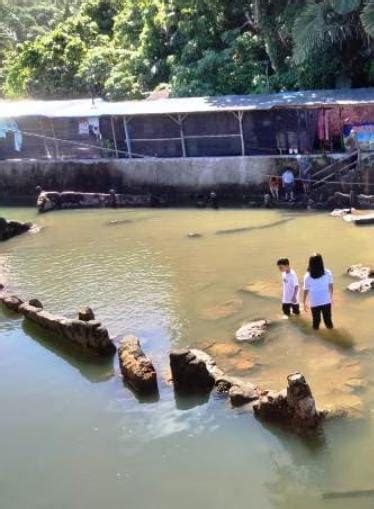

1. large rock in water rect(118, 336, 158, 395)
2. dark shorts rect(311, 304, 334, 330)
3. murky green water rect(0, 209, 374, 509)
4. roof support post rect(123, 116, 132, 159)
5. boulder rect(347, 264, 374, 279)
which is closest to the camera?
murky green water rect(0, 209, 374, 509)

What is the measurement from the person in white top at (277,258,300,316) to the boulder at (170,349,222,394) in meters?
2.63

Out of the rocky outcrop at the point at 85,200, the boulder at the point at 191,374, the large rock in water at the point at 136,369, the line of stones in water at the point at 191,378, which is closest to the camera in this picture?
the line of stones in water at the point at 191,378

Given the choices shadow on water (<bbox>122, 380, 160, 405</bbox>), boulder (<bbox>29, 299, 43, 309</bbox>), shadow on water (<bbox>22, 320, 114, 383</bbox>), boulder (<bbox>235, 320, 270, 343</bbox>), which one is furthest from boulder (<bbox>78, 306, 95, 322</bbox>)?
boulder (<bbox>235, 320, 270, 343</bbox>)

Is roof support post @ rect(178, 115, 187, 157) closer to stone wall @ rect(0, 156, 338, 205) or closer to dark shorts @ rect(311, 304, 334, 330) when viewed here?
stone wall @ rect(0, 156, 338, 205)

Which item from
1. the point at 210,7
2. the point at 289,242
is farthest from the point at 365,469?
the point at 210,7

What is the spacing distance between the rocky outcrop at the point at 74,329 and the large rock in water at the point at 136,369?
0.75 meters

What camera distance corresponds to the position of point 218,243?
20.6m

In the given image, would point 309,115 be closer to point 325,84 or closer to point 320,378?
point 325,84

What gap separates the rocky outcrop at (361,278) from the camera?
1491cm

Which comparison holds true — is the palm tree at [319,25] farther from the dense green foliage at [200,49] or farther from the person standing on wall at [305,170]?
the person standing on wall at [305,170]

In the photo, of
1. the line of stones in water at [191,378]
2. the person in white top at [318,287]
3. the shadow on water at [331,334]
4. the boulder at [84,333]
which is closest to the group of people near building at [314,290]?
the person in white top at [318,287]

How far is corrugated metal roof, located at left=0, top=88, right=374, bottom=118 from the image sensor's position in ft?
79.4

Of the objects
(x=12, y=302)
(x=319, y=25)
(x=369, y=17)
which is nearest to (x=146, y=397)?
(x=12, y=302)

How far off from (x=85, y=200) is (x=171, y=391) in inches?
715
